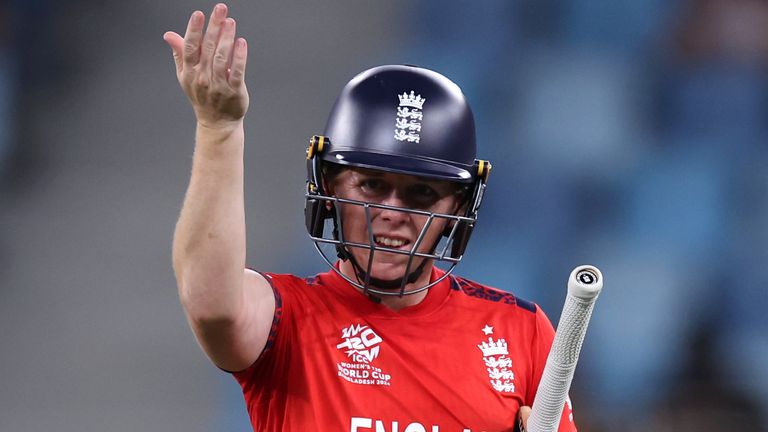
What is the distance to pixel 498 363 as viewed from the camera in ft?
6.75

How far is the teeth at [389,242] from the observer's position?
199cm

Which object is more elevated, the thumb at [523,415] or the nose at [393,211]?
the nose at [393,211]

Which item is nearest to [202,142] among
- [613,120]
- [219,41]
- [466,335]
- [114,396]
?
[219,41]

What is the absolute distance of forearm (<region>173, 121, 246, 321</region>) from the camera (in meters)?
1.62

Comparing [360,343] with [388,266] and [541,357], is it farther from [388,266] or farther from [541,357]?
[541,357]

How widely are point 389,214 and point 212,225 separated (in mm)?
470

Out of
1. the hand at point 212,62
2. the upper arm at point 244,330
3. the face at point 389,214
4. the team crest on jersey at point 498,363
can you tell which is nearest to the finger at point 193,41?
the hand at point 212,62

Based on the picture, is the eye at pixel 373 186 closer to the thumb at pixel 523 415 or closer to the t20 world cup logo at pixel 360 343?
the t20 world cup logo at pixel 360 343

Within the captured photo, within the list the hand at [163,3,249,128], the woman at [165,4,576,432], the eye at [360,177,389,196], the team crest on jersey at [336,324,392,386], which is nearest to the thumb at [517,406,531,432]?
the woman at [165,4,576,432]

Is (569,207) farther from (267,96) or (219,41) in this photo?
(219,41)

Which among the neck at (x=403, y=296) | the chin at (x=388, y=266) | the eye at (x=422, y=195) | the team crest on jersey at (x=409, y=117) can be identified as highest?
the team crest on jersey at (x=409, y=117)

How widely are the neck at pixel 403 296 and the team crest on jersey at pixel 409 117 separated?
29 centimetres

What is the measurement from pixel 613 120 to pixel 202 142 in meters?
3.07

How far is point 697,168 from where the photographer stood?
4.32 meters
